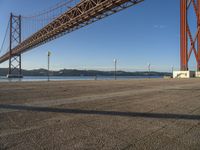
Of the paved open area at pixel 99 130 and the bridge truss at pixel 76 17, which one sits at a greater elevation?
the bridge truss at pixel 76 17

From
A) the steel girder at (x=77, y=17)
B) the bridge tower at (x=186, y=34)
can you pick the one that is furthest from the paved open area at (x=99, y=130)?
the bridge tower at (x=186, y=34)

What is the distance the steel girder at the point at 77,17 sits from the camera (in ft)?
81.1

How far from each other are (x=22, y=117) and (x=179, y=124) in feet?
10.0

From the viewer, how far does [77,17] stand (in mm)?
28719

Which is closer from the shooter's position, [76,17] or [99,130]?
[99,130]

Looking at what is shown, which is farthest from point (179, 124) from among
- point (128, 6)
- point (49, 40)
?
point (49, 40)

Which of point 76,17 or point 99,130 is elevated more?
point 76,17

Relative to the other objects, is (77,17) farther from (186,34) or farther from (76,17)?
(186,34)

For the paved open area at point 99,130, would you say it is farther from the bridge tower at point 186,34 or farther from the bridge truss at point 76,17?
the bridge tower at point 186,34

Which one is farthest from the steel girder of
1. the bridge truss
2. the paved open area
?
the paved open area

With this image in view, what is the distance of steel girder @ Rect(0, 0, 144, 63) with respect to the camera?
2472cm

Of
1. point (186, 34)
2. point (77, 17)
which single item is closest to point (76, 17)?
point (77, 17)

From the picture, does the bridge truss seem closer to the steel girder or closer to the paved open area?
the steel girder

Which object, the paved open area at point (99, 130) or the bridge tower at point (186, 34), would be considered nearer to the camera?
the paved open area at point (99, 130)
